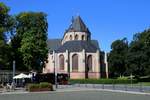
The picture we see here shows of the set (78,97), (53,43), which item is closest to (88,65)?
(53,43)

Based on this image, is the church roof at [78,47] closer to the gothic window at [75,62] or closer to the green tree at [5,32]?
the gothic window at [75,62]

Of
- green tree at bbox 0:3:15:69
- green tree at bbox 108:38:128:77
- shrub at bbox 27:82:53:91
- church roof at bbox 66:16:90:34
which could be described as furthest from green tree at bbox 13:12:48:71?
church roof at bbox 66:16:90:34

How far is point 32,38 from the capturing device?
72.9 m

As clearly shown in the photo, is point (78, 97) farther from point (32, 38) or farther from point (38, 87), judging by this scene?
point (32, 38)

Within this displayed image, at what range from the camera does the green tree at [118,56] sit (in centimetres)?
12267

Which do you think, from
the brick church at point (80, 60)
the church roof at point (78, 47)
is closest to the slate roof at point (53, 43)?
the brick church at point (80, 60)

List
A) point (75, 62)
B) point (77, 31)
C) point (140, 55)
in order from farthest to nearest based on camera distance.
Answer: point (77, 31) → point (75, 62) → point (140, 55)

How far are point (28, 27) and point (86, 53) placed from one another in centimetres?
5500

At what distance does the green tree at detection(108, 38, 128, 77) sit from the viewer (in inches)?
4829

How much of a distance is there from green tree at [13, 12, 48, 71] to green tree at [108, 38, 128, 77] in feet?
167

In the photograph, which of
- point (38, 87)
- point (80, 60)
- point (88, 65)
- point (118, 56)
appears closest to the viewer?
point (38, 87)

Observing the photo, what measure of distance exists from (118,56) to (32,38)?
181ft

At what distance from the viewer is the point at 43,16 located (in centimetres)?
7562

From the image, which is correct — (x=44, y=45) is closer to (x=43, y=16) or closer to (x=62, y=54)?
(x=43, y=16)
